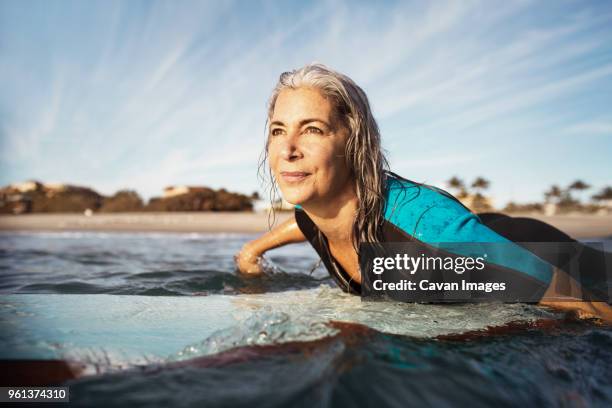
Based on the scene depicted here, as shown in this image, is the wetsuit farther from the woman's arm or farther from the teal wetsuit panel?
the woman's arm

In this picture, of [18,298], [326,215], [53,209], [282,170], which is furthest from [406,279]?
[53,209]

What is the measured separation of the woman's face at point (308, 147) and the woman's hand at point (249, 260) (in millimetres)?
1785

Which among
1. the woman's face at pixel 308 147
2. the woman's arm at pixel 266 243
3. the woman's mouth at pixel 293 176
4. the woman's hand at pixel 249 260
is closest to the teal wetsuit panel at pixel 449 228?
the woman's face at pixel 308 147

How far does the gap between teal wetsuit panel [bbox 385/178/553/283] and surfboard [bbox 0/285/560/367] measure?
0.31 metres

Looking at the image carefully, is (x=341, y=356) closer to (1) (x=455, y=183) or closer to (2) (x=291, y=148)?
(2) (x=291, y=148)

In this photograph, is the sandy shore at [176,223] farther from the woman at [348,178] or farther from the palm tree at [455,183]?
the palm tree at [455,183]

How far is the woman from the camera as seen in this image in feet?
6.60

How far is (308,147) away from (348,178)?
0.33 meters

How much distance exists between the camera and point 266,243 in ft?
11.7

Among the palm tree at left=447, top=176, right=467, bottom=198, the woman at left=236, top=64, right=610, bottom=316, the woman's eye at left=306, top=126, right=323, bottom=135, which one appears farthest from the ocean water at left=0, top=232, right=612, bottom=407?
the palm tree at left=447, top=176, right=467, bottom=198

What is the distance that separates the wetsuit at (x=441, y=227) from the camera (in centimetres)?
193

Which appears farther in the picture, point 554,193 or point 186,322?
point 554,193

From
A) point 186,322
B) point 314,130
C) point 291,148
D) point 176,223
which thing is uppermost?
point 176,223

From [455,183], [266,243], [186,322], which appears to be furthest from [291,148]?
[455,183]
